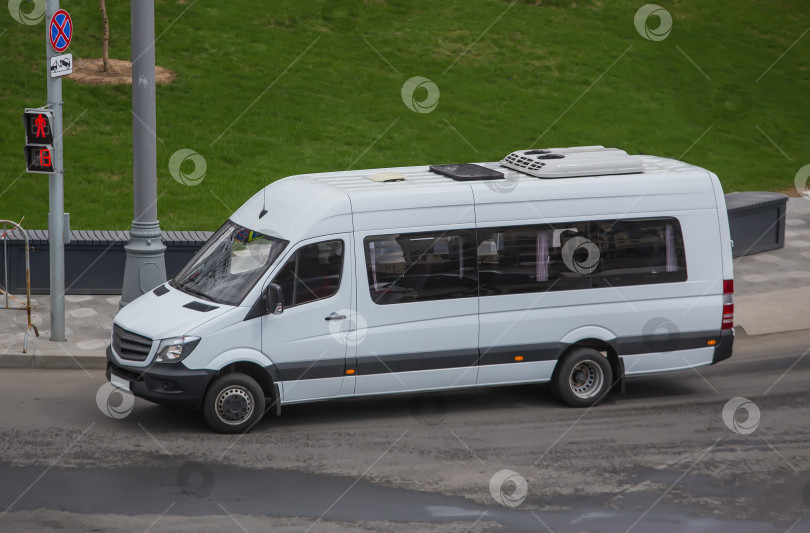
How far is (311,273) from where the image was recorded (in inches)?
398

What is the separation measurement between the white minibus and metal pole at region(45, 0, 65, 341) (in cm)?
275

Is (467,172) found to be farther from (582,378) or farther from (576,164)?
(582,378)

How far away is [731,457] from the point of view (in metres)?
9.59

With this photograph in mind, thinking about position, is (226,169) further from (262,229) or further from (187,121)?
(262,229)

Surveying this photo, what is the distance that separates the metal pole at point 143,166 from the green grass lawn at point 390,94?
16.7 ft

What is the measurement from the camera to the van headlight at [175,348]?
385 inches

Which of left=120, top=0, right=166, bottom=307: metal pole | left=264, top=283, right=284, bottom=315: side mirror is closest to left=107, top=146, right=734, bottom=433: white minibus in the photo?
left=264, top=283, right=284, bottom=315: side mirror

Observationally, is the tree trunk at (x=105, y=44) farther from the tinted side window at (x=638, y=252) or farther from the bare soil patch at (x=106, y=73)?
the tinted side window at (x=638, y=252)

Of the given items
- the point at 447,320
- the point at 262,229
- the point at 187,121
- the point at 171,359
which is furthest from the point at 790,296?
the point at 187,121

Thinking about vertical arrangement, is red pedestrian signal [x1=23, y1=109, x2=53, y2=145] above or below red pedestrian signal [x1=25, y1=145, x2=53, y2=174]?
above

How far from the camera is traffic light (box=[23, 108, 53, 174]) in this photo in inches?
498

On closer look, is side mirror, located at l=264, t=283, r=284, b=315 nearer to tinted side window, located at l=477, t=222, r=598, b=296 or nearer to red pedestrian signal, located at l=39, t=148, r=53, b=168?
tinted side window, located at l=477, t=222, r=598, b=296

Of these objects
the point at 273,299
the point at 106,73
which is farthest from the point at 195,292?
the point at 106,73

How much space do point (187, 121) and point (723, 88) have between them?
14.8 m
